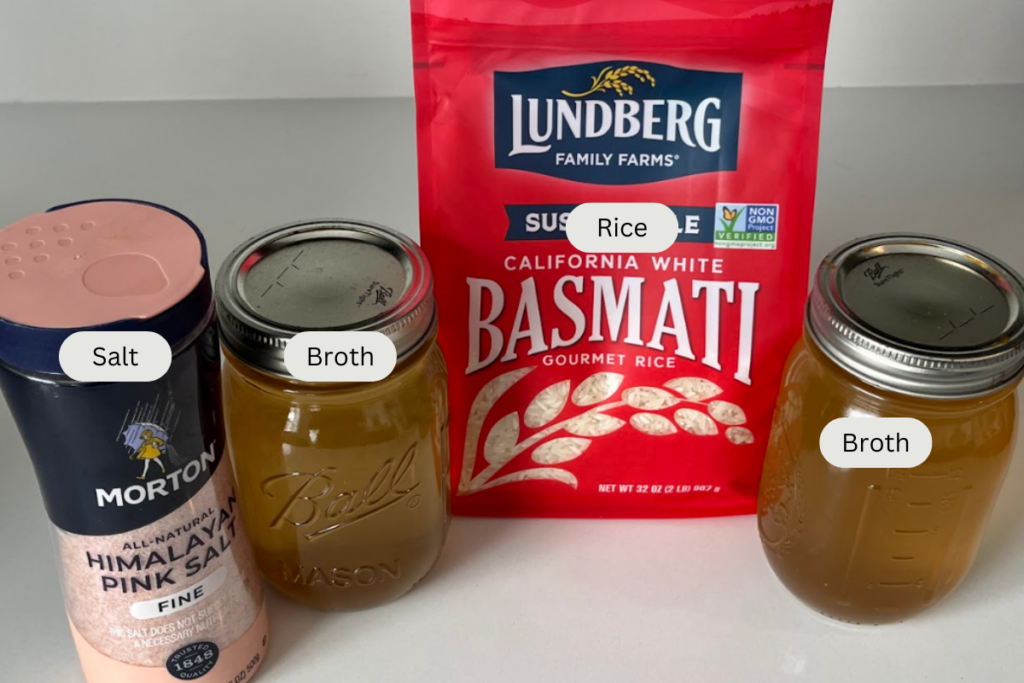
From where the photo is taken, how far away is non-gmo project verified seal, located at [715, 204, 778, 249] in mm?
779

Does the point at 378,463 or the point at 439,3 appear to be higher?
the point at 439,3

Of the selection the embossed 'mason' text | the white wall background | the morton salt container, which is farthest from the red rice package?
the white wall background

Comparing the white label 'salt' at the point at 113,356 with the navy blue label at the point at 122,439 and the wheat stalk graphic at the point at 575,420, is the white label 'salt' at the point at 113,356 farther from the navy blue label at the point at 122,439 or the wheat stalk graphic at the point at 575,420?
the wheat stalk graphic at the point at 575,420

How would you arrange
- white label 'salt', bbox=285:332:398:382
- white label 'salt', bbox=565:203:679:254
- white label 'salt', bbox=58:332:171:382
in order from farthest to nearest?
white label 'salt', bbox=565:203:679:254 → white label 'salt', bbox=285:332:398:382 → white label 'salt', bbox=58:332:171:382

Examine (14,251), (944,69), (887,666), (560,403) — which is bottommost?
(887,666)

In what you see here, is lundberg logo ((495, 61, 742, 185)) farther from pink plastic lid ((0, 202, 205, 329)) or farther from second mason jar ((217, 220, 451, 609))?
pink plastic lid ((0, 202, 205, 329))

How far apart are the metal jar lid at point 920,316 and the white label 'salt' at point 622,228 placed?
4.5 inches

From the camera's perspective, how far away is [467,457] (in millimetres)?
869

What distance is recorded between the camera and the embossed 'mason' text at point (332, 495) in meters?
0.74

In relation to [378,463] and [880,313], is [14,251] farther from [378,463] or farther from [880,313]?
[880,313]

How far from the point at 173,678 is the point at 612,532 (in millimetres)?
349

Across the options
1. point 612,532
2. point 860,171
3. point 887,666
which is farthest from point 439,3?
point 860,171

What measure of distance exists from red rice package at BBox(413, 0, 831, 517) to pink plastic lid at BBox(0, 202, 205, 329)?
0.22m

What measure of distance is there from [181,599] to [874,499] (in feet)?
1.49
